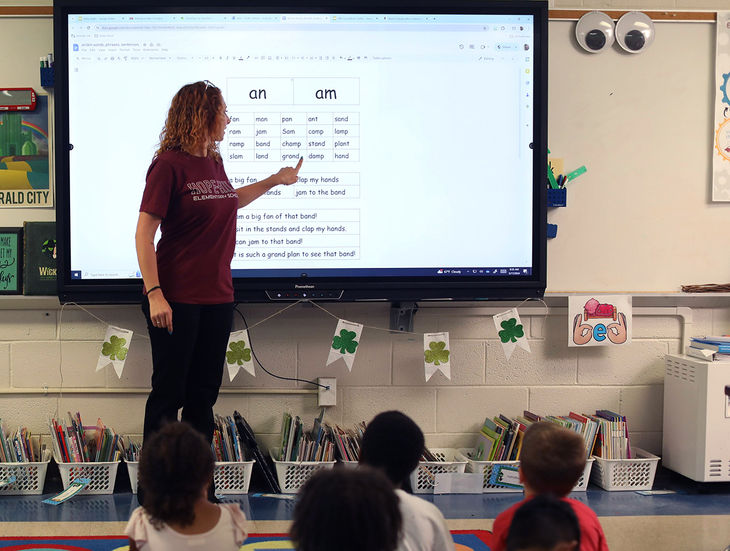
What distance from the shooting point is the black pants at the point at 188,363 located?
2398mm

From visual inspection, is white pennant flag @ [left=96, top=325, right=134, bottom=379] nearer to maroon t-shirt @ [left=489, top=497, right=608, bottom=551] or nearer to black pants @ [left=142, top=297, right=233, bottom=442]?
black pants @ [left=142, top=297, right=233, bottom=442]

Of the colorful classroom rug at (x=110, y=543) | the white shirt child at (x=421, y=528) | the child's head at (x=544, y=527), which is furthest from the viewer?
the colorful classroom rug at (x=110, y=543)

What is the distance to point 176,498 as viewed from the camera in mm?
1489

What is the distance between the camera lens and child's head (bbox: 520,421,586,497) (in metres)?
1.66

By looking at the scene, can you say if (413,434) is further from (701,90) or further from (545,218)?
(701,90)

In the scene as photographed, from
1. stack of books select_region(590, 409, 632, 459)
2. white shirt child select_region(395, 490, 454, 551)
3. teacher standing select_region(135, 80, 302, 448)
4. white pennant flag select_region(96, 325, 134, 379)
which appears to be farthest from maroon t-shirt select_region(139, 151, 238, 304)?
stack of books select_region(590, 409, 632, 459)

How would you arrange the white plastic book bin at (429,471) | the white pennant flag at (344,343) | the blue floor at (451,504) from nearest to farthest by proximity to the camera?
the blue floor at (451,504), the white plastic book bin at (429,471), the white pennant flag at (344,343)

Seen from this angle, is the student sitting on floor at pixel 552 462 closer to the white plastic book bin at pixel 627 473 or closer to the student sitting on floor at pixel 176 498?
the student sitting on floor at pixel 176 498

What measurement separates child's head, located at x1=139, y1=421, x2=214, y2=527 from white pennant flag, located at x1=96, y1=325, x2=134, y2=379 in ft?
5.19

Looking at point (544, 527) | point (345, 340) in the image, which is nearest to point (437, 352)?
point (345, 340)

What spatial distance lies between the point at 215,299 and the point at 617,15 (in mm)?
2154

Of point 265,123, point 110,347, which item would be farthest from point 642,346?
point 110,347

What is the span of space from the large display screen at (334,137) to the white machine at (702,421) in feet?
2.36

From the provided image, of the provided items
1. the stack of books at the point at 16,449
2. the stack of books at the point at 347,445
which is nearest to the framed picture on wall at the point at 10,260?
the stack of books at the point at 16,449
